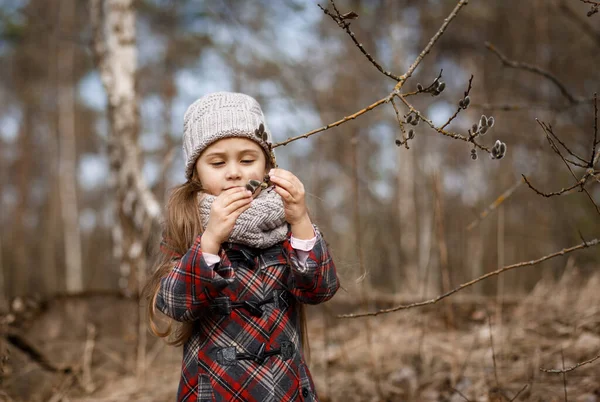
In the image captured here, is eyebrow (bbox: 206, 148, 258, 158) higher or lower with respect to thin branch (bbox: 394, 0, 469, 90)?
lower

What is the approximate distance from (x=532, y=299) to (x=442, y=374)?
4.52 feet

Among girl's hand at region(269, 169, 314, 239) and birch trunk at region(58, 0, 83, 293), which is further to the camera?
birch trunk at region(58, 0, 83, 293)

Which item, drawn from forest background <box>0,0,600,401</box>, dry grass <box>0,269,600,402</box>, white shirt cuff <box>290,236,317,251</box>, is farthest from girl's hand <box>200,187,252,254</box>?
dry grass <box>0,269,600,402</box>

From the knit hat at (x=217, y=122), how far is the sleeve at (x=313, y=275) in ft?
1.19

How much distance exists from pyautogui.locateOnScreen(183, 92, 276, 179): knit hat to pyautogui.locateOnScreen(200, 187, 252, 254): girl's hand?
213 millimetres

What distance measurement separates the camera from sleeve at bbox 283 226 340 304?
1.78m

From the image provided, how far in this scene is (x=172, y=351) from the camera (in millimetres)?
4641

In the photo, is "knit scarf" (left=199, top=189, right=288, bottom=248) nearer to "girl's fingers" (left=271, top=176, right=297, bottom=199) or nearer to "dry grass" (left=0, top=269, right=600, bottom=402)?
"girl's fingers" (left=271, top=176, right=297, bottom=199)

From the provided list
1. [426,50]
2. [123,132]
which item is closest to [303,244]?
[426,50]

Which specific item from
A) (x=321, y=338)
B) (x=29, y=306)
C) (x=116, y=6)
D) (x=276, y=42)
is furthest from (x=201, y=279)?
(x=276, y=42)

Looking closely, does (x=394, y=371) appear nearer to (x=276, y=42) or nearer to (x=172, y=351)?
(x=172, y=351)

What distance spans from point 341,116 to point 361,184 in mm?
1115

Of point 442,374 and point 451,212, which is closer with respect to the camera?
point 442,374

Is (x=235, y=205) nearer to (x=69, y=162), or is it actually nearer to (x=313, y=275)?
(x=313, y=275)
